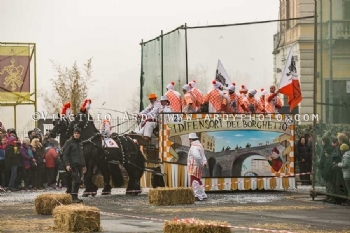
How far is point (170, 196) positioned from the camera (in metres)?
28.8

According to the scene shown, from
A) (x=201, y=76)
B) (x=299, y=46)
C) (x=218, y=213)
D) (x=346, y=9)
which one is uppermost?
(x=299, y=46)

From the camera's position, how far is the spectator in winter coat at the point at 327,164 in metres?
28.6

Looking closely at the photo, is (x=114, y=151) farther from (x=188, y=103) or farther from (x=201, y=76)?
(x=201, y=76)

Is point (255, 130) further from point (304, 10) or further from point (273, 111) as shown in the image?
point (304, 10)

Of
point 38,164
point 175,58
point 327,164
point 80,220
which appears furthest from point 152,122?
point 80,220

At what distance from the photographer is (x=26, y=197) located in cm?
3347

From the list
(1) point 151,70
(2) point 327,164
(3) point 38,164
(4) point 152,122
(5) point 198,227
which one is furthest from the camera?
(3) point 38,164

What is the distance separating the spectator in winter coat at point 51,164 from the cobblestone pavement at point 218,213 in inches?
195

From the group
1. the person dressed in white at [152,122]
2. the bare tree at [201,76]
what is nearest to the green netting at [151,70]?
the bare tree at [201,76]

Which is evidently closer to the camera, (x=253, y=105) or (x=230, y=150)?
(x=230, y=150)

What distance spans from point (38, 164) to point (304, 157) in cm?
810

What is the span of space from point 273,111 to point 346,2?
24.1ft

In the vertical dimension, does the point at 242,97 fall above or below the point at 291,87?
below

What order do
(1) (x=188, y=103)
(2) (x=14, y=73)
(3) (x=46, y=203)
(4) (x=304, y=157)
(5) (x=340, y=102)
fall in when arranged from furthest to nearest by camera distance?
(2) (x=14, y=73), (4) (x=304, y=157), (1) (x=188, y=103), (5) (x=340, y=102), (3) (x=46, y=203)
